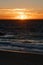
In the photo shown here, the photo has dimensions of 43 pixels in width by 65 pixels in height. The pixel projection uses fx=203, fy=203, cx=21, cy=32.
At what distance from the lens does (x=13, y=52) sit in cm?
484

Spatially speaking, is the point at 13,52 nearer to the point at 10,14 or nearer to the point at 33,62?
the point at 33,62

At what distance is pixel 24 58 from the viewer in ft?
14.9

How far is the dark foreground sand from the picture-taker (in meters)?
4.35

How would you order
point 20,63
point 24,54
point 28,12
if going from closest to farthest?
point 20,63 → point 24,54 → point 28,12

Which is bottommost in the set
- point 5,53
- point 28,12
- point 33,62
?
point 33,62

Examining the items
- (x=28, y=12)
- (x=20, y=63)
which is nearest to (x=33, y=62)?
(x=20, y=63)

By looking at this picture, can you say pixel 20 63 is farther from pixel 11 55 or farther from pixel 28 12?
pixel 28 12

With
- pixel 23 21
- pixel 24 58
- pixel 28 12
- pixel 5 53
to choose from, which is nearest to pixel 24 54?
pixel 24 58

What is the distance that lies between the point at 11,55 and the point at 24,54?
31 centimetres

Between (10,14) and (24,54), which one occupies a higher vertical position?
(10,14)

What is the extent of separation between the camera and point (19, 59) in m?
4.52

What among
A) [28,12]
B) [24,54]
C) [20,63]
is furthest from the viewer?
[28,12]

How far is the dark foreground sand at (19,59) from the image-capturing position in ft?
14.3

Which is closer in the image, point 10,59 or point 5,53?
point 10,59
